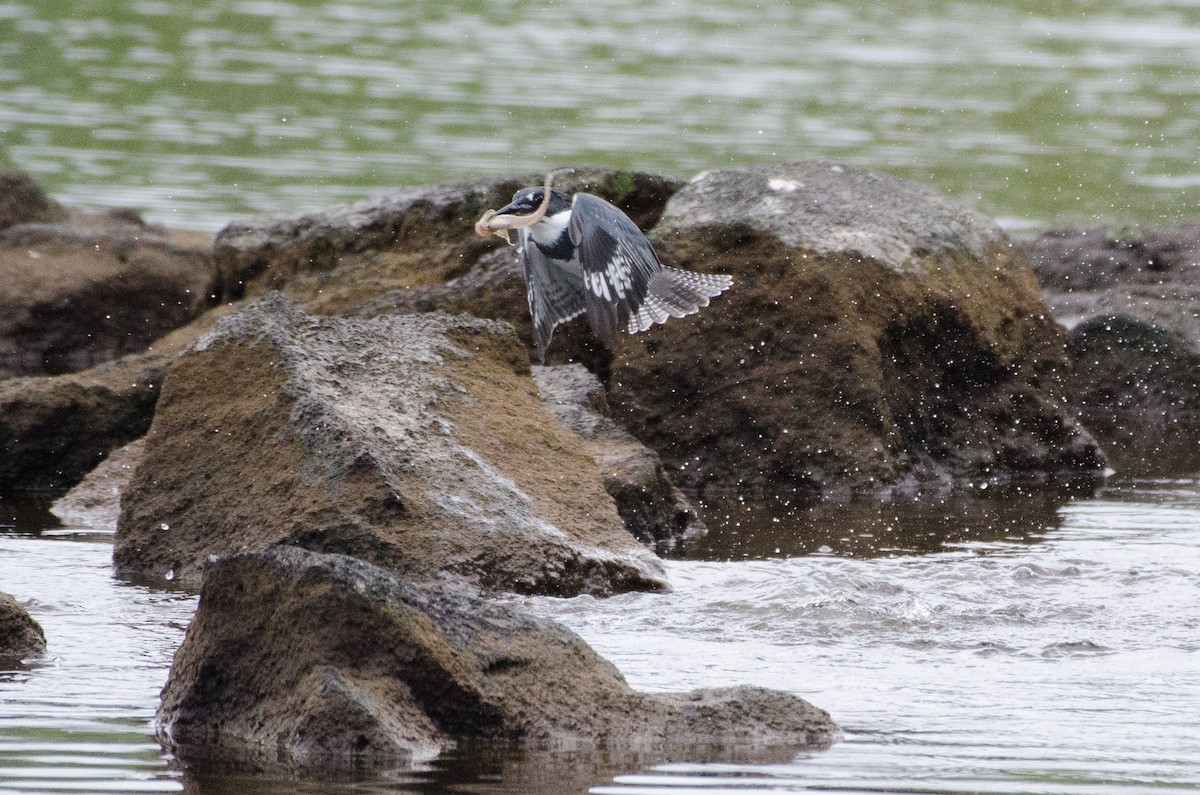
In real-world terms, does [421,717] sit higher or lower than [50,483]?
higher

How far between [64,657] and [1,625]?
7.2 inches

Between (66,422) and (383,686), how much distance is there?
4110mm

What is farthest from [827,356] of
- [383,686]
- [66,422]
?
[383,686]

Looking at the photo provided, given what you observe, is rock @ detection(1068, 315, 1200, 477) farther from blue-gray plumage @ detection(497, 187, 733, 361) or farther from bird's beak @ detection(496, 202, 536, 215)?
bird's beak @ detection(496, 202, 536, 215)

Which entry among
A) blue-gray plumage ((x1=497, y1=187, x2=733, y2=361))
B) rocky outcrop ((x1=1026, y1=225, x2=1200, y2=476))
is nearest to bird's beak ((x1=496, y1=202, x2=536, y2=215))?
blue-gray plumage ((x1=497, y1=187, x2=733, y2=361))

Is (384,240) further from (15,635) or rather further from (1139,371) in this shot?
(15,635)

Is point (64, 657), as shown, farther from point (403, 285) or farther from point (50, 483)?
point (403, 285)

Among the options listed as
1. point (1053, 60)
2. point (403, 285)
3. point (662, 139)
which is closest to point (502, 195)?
point (403, 285)

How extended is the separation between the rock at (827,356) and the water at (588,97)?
5.75 m

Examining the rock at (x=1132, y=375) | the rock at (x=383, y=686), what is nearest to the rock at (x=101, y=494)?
the rock at (x=383, y=686)

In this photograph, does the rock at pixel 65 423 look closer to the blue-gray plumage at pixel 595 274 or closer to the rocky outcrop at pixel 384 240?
the rocky outcrop at pixel 384 240

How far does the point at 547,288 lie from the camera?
279 inches

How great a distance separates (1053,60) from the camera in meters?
20.9

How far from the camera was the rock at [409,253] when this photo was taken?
26.4 ft
